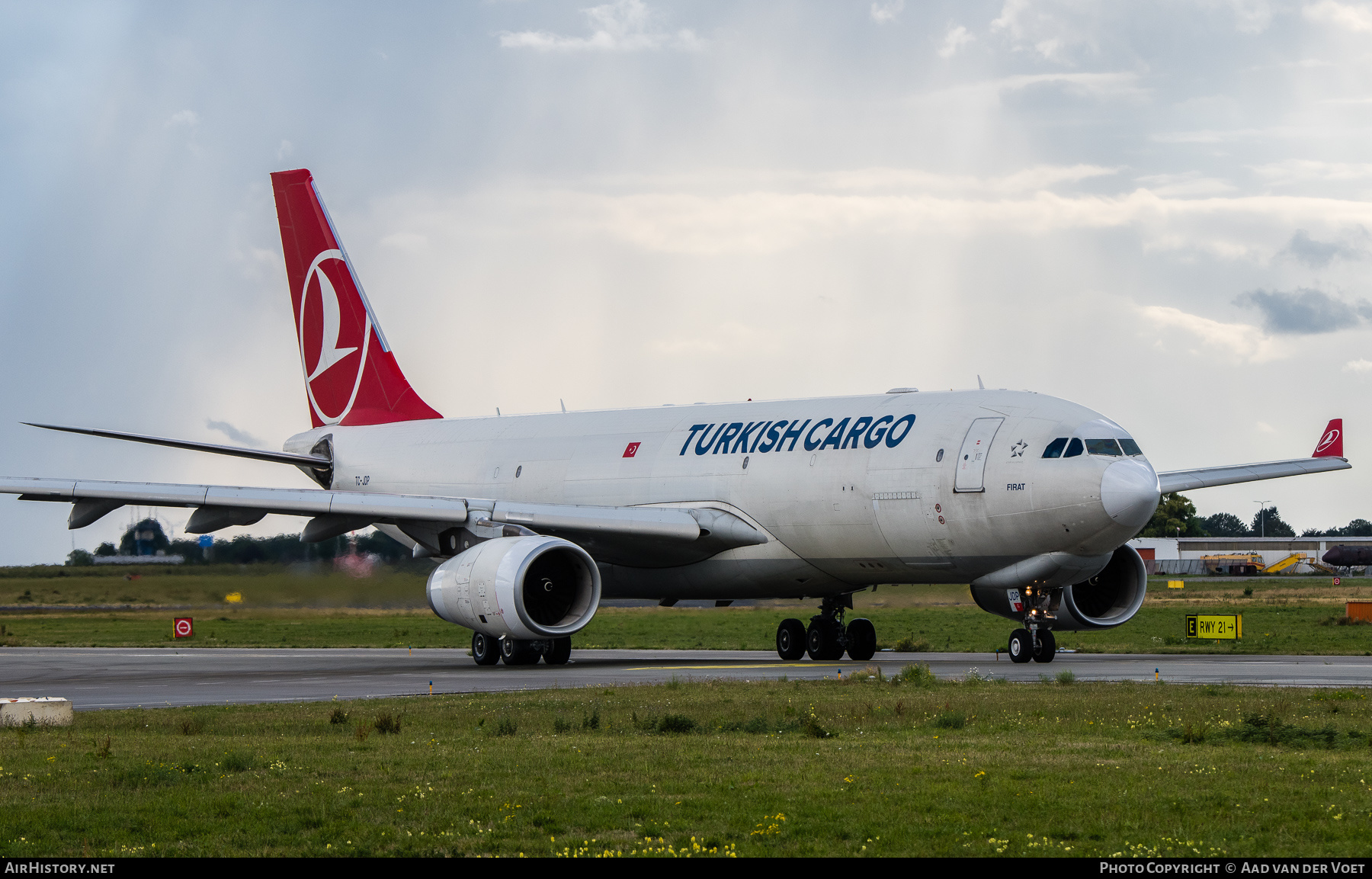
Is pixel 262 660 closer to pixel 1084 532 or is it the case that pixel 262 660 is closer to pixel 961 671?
pixel 961 671

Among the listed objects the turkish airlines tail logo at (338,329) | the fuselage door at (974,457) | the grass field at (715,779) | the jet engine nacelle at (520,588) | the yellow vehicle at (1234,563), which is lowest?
the grass field at (715,779)

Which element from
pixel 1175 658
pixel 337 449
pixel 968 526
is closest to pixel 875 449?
pixel 968 526

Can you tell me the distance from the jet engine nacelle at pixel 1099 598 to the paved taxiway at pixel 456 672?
689 millimetres

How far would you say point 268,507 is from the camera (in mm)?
24203

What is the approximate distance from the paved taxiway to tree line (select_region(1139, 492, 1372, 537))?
109238 millimetres

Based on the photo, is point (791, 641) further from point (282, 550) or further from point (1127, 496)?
point (282, 550)

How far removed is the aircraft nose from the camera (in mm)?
20906

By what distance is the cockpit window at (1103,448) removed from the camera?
70.0 ft

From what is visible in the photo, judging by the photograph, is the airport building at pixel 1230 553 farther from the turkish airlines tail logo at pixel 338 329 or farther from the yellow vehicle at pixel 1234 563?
the turkish airlines tail logo at pixel 338 329

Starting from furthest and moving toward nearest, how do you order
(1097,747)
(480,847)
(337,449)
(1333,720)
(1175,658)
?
(337,449)
(1175,658)
(1333,720)
(1097,747)
(480,847)

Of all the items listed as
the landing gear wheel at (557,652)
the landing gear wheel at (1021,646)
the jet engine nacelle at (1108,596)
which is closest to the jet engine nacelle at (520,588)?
the landing gear wheel at (557,652)

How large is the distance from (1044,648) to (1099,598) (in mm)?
2784

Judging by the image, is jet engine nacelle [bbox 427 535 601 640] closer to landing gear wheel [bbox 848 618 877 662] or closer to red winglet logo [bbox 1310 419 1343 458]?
landing gear wheel [bbox 848 618 877 662]

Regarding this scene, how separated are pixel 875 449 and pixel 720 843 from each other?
51.7 ft
